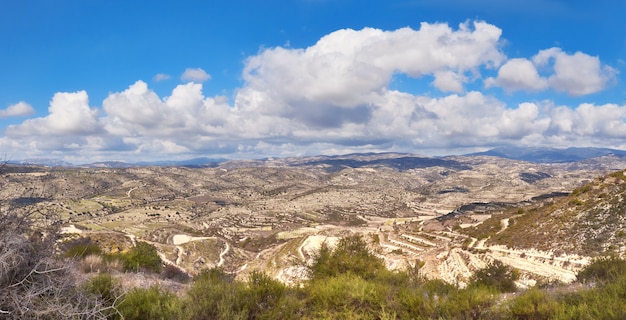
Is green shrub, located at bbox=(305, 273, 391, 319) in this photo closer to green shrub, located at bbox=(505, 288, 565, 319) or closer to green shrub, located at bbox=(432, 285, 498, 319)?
green shrub, located at bbox=(432, 285, 498, 319)

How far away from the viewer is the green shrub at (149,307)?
13078 millimetres

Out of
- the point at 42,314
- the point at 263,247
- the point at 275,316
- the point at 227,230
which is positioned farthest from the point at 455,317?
the point at 227,230

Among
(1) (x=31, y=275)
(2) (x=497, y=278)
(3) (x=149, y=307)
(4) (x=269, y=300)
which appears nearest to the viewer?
(1) (x=31, y=275)

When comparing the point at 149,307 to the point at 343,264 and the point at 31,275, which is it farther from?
the point at 343,264

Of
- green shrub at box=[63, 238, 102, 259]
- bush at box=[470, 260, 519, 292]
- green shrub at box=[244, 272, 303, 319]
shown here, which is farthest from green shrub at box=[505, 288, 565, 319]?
green shrub at box=[63, 238, 102, 259]

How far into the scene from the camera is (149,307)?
13789mm

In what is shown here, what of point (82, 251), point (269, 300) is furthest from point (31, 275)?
point (82, 251)

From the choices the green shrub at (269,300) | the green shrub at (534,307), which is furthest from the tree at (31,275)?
the green shrub at (534,307)

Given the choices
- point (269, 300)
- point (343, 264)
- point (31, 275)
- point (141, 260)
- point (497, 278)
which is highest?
point (31, 275)

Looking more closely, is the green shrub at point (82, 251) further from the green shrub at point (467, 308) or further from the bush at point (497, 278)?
the bush at point (497, 278)

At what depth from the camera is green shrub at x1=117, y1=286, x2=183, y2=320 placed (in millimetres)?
13078

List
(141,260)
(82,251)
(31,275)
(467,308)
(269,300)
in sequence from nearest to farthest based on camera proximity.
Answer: (31,275), (467,308), (269,300), (82,251), (141,260)

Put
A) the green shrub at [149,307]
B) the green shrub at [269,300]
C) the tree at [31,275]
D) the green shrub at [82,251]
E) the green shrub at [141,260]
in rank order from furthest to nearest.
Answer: the green shrub at [141,260] < the green shrub at [82,251] < the green shrub at [269,300] < the green shrub at [149,307] < the tree at [31,275]

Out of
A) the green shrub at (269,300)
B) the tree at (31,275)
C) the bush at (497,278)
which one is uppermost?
the tree at (31,275)
